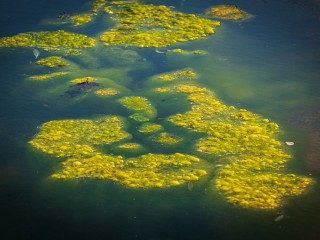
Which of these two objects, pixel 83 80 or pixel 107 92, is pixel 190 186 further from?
pixel 83 80

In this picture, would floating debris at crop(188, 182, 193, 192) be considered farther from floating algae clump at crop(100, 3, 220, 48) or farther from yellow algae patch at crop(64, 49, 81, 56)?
yellow algae patch at crop(64, 49, 81, 56)

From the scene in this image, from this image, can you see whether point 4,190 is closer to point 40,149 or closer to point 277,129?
point 40,149

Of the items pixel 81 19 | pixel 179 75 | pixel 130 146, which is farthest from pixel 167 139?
pixel 81 19

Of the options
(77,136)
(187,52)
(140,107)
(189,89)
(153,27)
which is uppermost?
(153,27)

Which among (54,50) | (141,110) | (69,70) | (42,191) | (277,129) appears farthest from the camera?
(54,50)

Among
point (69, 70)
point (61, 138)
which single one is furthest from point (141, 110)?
point (69, 70)

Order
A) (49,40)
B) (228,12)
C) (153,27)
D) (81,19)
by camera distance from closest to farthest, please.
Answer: (49,40)
(153,27)
(81,19)
(228,12)

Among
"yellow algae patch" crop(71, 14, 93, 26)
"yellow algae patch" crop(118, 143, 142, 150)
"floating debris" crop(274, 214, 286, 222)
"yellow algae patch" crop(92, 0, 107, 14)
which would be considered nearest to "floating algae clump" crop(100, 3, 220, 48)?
"yellow algae patch" crop(92, 0, 107, 14)
